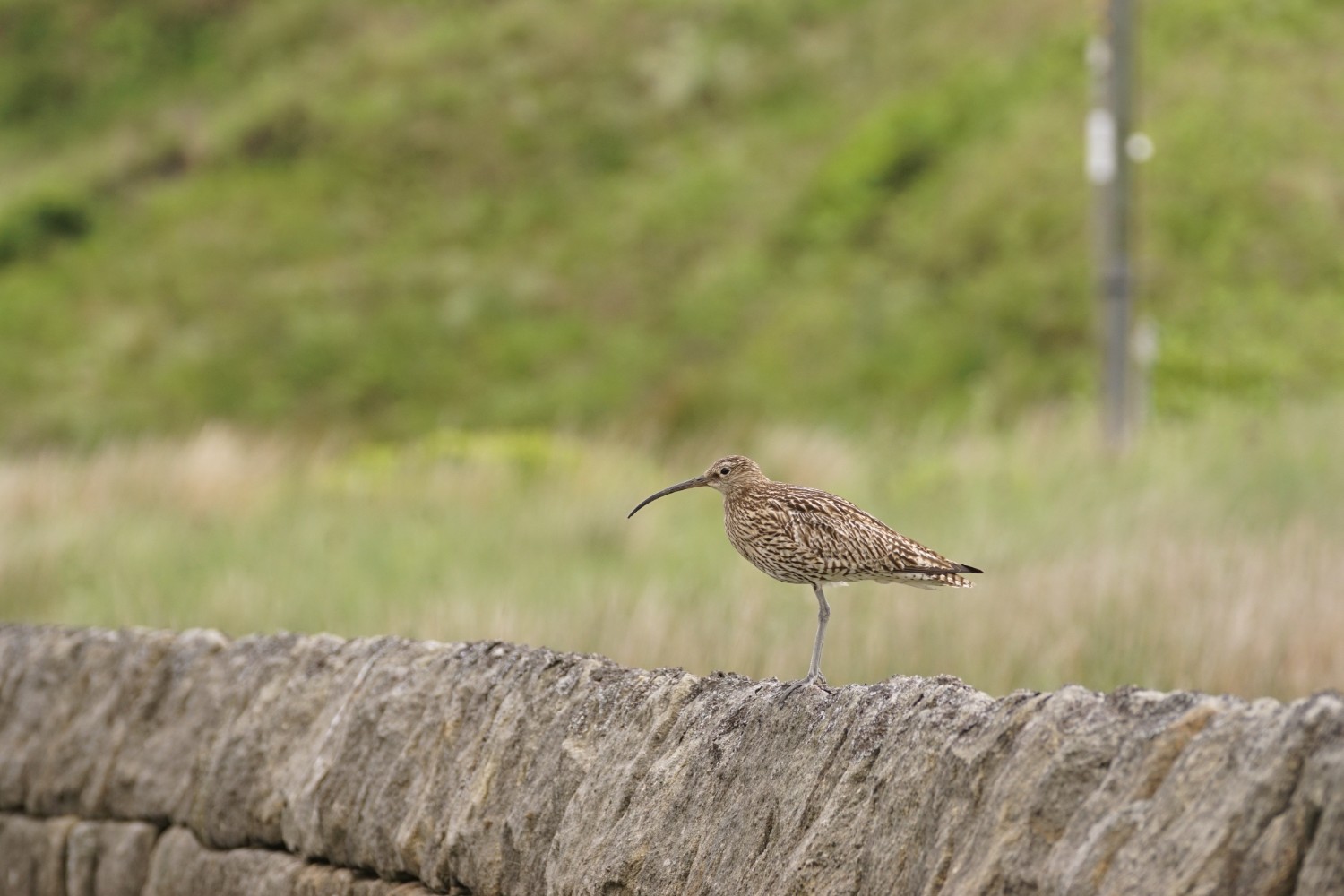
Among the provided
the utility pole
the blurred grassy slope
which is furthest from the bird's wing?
the blurred grassy slope

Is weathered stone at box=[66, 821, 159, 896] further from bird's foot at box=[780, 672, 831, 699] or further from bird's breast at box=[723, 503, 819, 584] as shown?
bird's foot at box=[780, 672, 831, 699]

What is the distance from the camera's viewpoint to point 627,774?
14.3ft

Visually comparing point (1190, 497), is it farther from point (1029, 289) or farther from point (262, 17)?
point (262, 17)

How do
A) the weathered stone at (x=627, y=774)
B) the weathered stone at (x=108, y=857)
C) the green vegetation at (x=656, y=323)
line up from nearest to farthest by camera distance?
the weathered stone at (x=627, y=774), the weathered stone at (x=108, y=857), the green vegetation at (x=656, y=323)

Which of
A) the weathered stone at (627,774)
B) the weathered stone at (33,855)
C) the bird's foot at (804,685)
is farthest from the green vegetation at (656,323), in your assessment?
the bird's foot at (804,685)

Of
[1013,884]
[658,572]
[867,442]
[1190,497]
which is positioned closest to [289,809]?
[1013,884]

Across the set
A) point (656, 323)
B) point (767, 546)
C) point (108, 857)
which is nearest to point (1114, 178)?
point (656, 323)

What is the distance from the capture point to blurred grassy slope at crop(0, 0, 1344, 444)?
77.6ft

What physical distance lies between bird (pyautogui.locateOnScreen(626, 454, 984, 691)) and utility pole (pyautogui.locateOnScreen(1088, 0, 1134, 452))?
12748 mm

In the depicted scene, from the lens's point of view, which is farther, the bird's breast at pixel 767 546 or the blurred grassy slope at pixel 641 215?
the blurred grassy slope at pixel 641 215

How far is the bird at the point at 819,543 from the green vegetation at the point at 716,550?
211cm

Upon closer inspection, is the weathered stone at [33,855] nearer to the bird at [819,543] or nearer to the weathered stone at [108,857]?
the weathered stone at [108,857]

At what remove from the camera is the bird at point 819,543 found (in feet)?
14.0

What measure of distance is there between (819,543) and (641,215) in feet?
88.8
